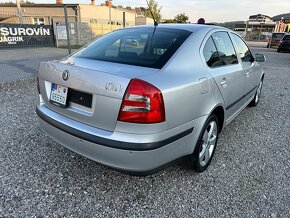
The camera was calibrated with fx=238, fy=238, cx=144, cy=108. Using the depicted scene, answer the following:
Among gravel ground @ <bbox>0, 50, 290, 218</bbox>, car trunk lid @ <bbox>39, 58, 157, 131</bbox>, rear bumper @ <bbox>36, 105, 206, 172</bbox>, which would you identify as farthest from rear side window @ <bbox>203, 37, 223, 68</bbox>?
gravel ground @ <bbox>0, 50, 290, 218</bbox>

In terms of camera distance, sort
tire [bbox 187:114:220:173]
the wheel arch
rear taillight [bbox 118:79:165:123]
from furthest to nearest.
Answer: the wheel arch, tire [bbox 187:114:220:173], rear taillight [bbox 118:79:165:123]

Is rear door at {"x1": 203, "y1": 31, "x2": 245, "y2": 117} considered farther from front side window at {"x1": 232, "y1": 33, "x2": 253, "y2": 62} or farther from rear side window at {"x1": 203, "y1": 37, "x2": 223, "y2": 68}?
front side window at {"x1": 232, "y1": 33, "x2": 253, "y2": 62}

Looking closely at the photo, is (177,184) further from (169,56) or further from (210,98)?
(169,56)

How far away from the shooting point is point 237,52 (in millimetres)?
3520

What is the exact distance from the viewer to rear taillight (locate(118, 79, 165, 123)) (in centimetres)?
186

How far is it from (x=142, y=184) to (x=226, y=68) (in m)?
1.74

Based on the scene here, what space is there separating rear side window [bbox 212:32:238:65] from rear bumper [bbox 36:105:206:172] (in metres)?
1.14

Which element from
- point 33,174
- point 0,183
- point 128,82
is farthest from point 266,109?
point 0,183

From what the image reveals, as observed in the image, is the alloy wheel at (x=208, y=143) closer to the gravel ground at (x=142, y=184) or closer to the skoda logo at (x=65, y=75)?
the gravel ground at (x=142, y=184)

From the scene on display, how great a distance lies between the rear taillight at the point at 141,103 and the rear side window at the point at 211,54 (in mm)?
1004

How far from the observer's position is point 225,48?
3168mm

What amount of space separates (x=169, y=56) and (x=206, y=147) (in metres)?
1.17

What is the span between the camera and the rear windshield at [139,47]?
2299mm

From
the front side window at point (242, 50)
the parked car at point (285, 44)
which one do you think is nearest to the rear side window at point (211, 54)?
the front side window at point (242, 50)
